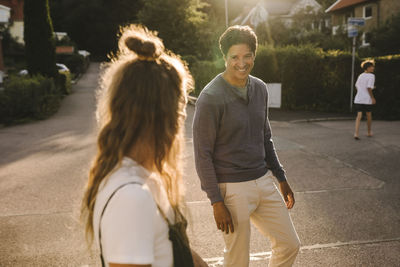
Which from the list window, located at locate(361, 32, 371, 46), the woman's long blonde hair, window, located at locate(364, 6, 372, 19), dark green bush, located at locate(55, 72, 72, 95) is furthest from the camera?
window, located at locate(364, 6, 372, 19)

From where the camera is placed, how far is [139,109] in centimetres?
133

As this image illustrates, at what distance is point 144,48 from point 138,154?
384 mm

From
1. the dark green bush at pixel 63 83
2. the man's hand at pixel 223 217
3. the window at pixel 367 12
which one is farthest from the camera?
→ the window at pixel 367 12

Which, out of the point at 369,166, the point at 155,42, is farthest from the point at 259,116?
the point at 369,166

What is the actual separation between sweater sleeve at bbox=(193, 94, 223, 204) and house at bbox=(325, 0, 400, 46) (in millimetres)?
31913

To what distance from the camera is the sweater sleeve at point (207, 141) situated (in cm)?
269

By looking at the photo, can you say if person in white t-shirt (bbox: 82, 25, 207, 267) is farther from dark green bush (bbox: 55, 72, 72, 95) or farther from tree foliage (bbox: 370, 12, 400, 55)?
tree foliage (bbox: 370, 12, 400, 55)

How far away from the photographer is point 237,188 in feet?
9.02

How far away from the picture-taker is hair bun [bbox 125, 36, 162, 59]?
138 centimetres

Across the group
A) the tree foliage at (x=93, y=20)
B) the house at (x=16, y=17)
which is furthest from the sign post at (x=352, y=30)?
the tree foliage at (x=93, y=20)

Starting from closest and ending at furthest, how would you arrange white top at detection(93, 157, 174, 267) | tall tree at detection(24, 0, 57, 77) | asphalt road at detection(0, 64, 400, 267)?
white top at detection(93, 157, 174, 267), asphalt road at detection(0, 64, 400, 267), tall tree at detection(24, 0, 57, 77)

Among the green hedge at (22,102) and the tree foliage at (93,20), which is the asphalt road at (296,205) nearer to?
the green hedge at (22,102)

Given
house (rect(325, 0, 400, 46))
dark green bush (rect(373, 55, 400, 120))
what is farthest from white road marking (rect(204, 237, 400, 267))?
house (rect(325, 0, 400, 46))

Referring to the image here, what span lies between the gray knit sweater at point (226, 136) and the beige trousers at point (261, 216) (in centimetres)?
8
